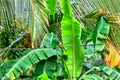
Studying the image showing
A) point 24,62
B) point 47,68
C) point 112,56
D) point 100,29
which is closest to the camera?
point 24,62

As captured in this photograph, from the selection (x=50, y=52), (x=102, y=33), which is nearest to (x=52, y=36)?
(x=50, y=52)

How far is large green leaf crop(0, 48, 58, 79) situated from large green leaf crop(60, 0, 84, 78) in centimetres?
19

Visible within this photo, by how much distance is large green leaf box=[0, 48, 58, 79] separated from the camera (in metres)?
3.45

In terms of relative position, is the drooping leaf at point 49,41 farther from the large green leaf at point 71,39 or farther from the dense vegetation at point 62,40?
the large green leaf at point 71,39

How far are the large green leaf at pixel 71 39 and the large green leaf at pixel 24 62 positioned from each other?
19 cm

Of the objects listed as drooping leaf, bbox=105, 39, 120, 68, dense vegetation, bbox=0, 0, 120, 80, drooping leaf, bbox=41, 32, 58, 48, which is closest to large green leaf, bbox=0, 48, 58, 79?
dense vegetation, bbox=0, 0, 120, 80

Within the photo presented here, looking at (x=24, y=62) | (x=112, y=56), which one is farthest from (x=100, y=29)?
(x=24, y=62)

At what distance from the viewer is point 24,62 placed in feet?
11.8

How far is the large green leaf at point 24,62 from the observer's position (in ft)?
11.3

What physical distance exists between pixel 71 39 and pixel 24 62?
0.62m

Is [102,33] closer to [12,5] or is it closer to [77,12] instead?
[77,12]

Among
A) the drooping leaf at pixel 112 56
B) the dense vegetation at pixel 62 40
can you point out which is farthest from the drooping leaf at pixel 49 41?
the drooping leaf at pixel 112 56

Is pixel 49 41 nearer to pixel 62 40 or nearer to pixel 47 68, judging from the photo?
pixel 62 40

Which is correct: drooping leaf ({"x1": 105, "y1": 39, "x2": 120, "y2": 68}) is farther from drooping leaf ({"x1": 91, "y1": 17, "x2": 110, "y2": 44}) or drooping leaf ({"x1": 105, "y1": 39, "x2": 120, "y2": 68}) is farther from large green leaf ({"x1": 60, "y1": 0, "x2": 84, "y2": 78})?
large green leaf ({"x1": 60, "y1": 0, "x2": 84, "y2": 78})
